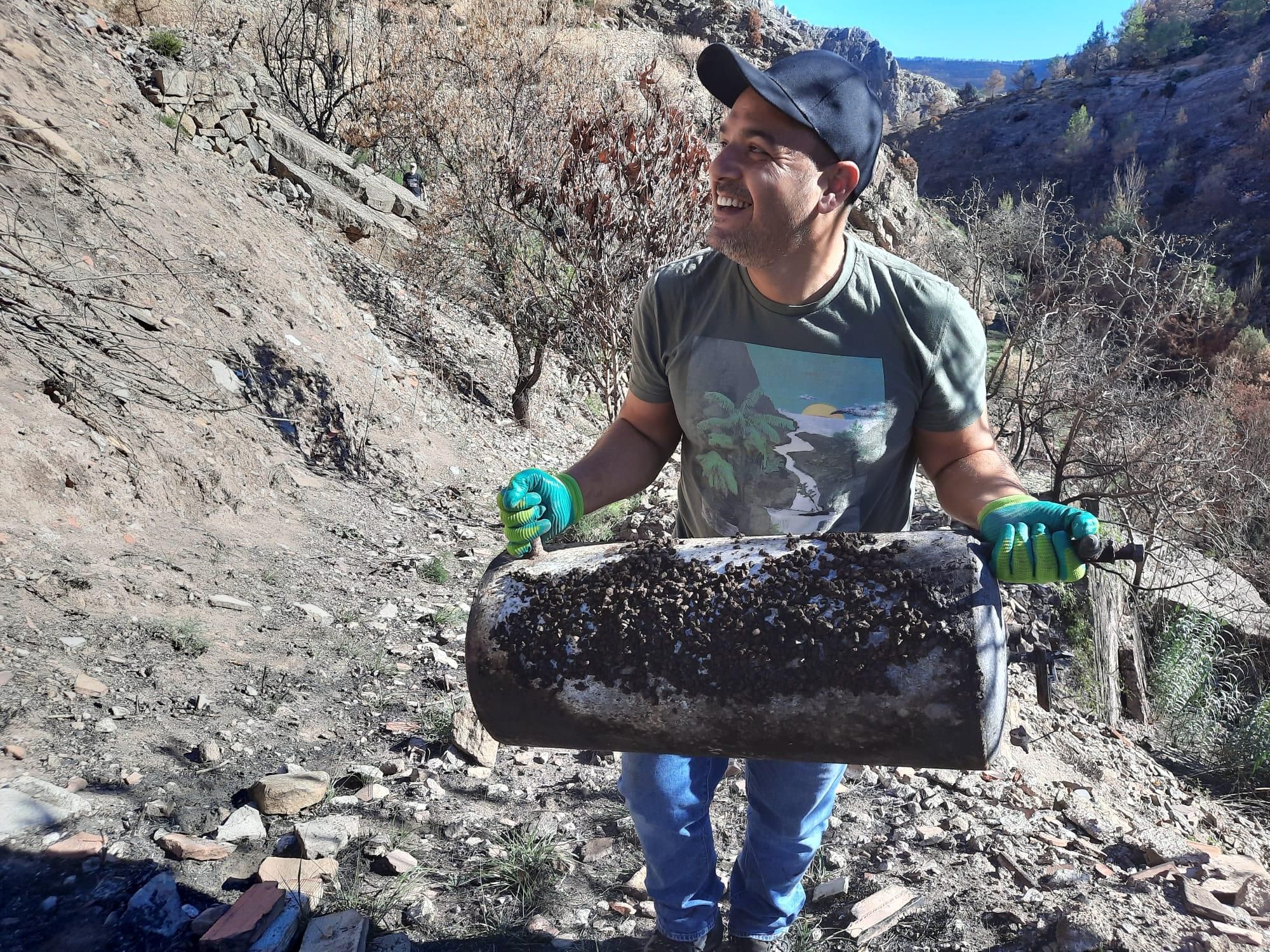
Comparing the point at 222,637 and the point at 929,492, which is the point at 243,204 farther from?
the point at 929,492

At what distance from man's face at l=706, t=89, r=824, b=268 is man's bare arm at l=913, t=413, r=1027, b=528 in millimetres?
562

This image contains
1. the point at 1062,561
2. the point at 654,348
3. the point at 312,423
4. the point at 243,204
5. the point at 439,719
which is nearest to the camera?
the point at 1062,561

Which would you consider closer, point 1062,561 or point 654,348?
point 1062,561

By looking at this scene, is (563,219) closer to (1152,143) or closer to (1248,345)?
(1248,345)

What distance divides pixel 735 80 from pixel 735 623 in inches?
46.6

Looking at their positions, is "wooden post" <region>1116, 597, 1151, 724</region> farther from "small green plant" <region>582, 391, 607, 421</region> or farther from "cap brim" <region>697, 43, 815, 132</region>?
"cap brim" <region>697, 43, 815, 132</region>

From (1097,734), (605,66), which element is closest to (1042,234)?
(1097,734)

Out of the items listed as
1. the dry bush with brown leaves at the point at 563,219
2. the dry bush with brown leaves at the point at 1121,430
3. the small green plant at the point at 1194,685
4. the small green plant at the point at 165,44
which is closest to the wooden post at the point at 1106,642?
the small green plant at the point at 1194,685

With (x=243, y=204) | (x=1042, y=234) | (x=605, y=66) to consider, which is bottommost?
(x=243, y=204)

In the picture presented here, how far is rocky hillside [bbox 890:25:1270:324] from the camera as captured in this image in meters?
32.4

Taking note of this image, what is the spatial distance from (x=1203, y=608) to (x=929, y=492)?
2648mm

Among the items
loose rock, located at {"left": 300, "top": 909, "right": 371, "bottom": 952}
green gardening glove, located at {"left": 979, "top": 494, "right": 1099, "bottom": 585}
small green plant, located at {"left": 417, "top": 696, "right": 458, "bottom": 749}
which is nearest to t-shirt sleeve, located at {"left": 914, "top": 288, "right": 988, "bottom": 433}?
green gardening glove, located at {"left": 979, "top": 494, "right": 1099, "bottom": 585}

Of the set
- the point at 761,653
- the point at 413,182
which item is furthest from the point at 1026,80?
the point at 761,653

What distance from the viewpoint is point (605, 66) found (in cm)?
1778
